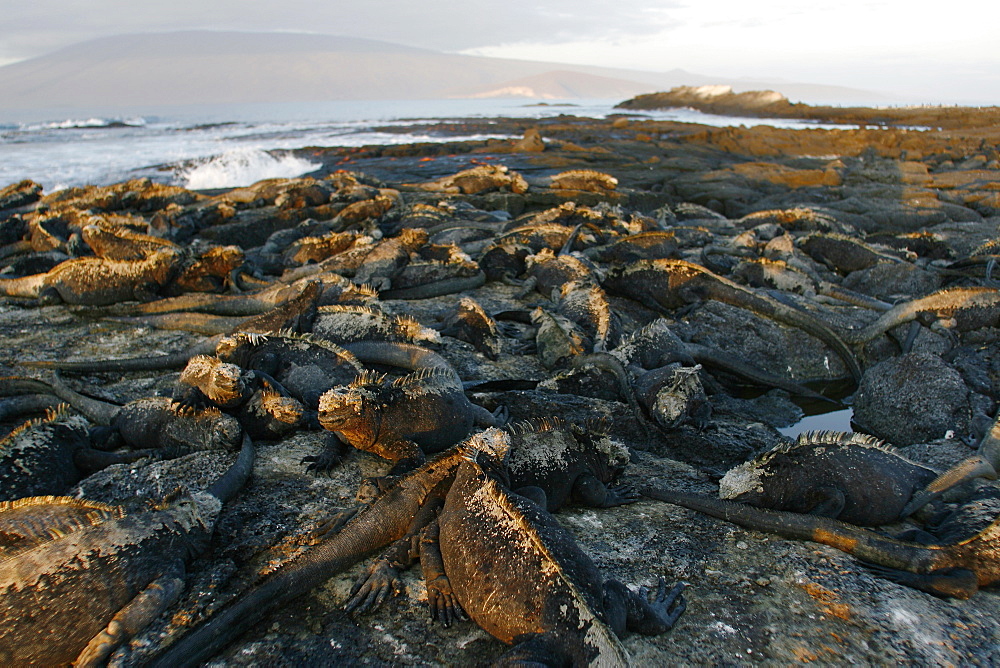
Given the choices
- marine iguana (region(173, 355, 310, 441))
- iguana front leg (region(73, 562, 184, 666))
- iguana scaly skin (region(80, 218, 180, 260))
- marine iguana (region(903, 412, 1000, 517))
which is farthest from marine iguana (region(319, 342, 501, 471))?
iguana scaly skin (region(80, 218, 180, 260))

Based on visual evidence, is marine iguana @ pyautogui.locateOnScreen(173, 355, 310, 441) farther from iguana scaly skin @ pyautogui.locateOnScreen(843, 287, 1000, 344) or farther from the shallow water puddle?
iguana scaly skin @ pyautogui.locateOnScreen(843, 287, 1000, 344)

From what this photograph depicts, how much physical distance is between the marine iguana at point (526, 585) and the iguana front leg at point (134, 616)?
1011mm

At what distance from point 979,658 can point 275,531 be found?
10.1ft

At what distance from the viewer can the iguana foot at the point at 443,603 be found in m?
2.29

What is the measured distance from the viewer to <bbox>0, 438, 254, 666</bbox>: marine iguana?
2035 mm

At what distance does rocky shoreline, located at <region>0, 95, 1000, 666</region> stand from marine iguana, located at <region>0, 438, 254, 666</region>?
11cm

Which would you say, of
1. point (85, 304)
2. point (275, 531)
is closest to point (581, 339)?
point (275, 531)

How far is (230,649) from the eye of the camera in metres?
2.16

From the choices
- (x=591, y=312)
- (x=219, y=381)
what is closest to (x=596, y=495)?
(x=219, y=381)

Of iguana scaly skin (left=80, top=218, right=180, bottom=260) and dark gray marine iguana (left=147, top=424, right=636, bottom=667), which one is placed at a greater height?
iguana scaly skin (left=80, top=218, right=180, bottom=260)

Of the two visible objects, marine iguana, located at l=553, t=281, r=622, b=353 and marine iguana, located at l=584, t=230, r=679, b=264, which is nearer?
marine iguana, located at l=553, t=281, r=622, b=353

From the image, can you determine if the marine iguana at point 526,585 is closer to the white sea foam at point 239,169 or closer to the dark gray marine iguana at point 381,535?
the dark gray marine iguana at point 381,535

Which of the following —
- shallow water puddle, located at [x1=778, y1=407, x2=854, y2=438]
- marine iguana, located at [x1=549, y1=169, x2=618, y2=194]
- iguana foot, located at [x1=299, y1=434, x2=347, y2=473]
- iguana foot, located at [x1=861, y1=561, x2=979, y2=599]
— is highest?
marine iguana, located at [x1=549, y1=169, x2=618, y2=194]

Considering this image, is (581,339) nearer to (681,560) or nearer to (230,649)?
(681,560)
